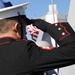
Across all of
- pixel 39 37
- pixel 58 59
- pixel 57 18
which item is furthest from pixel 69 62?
pixel 57 18

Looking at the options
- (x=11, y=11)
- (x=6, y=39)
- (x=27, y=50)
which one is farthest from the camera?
(x=11, y=11)

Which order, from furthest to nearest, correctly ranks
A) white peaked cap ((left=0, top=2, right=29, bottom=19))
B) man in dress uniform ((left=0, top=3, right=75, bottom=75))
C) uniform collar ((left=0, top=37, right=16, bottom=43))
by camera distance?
1. white peaked cap ((left=0, top=2, right=29, bottom=19))
2. uniform collar ((left=0, top=37, right=16, bottom=43))
3. man in dress uniform ((left=0, top=3, right=75, bottom=75))

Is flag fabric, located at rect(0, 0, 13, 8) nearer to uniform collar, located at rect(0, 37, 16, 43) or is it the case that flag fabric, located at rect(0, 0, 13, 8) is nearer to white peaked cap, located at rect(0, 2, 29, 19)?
white peaked cap, located at rect(0, 2, 29, 19)

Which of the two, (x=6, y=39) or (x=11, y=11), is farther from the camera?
(x=11, y=11)

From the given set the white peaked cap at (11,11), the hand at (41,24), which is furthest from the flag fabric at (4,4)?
the hand at (41,24)

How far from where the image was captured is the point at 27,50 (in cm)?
216

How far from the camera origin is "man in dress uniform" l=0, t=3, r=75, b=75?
2.12m

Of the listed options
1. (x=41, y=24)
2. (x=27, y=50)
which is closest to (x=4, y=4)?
(x=41, y=24)

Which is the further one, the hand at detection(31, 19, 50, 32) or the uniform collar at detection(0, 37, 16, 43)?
the hand at detection(31, 19, 50, 32)

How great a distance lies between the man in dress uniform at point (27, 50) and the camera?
2.12 metres

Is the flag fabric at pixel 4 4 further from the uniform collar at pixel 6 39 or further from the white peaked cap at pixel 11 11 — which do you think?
the uniform collar at pixel 6 39

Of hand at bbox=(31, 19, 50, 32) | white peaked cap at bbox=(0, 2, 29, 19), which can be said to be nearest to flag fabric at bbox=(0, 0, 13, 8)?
white peaked cap at bbox=(0, 2, 29, 19)

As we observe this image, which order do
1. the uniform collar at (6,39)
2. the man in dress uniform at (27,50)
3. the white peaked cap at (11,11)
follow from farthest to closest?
the white peaked cap at (11,11)
the uniform collar at (6,39)
the man in dress uniform at (27,50)

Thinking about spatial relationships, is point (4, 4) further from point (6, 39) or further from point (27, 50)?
point (27, 50)
